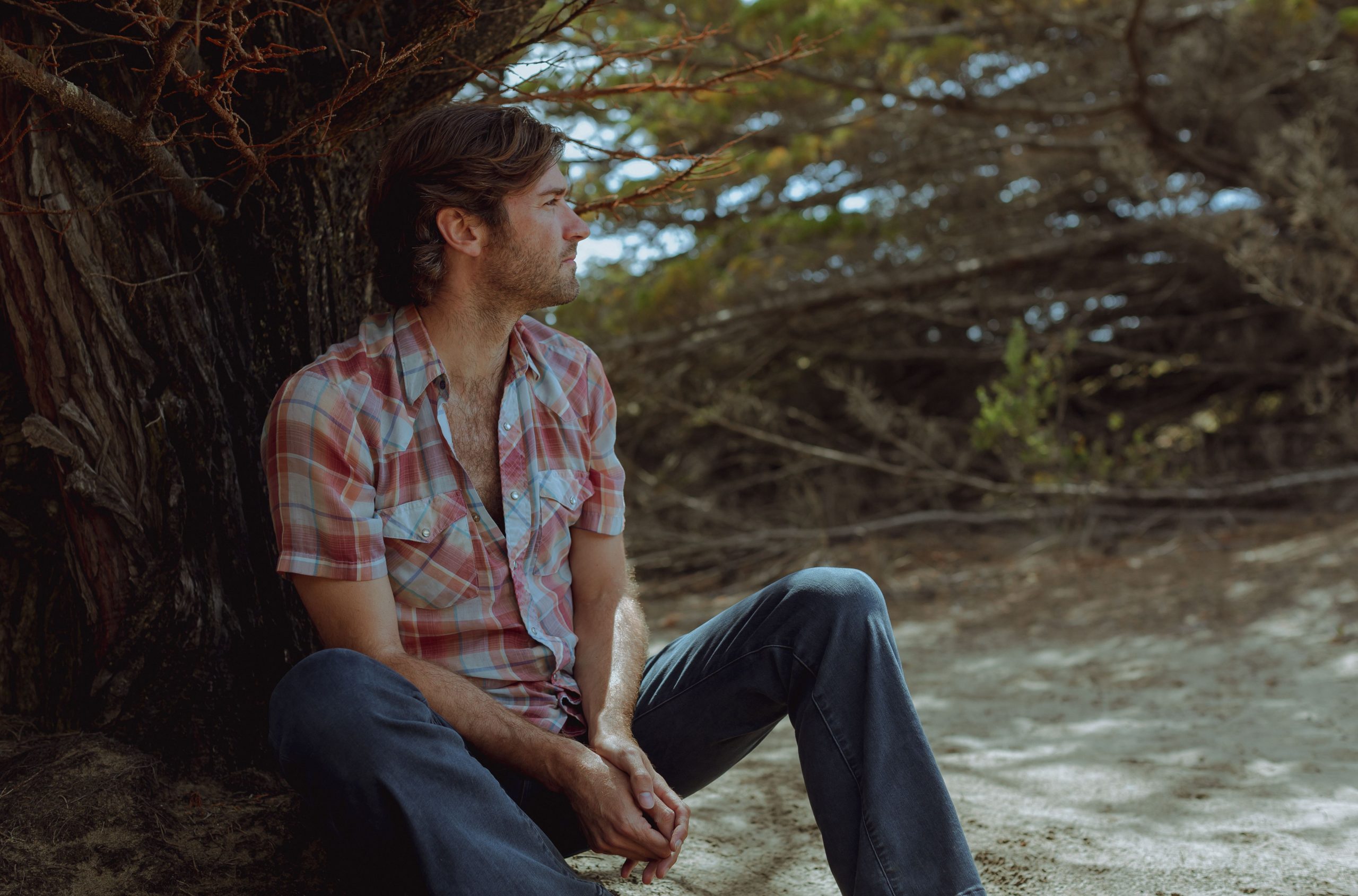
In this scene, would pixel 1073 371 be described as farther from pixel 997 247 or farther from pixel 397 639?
pixel 397 639

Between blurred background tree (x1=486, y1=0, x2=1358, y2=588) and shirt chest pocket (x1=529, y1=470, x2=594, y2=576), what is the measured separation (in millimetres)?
3562

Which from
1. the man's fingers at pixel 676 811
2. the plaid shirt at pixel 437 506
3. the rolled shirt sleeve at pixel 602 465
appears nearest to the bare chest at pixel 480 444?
the plaid shirt at pixel 437 506

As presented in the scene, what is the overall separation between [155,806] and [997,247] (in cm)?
616

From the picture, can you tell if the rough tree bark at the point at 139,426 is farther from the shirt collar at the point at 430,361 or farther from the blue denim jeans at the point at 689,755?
the blue denim jeans at the point at 689,755

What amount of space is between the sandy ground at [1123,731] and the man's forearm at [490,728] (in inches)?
18.5

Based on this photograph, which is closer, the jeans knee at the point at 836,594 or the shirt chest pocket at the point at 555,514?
the jeans knee at the point at 836,594

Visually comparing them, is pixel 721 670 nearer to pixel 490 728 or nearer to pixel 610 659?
pixel 610 659

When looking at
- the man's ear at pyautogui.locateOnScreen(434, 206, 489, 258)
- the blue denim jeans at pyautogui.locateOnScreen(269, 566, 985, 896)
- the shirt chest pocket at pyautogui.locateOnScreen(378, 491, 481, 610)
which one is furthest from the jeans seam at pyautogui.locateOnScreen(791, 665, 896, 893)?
the man's ear at pyautogui.locateOnScreen(434, 206, 489, 258)

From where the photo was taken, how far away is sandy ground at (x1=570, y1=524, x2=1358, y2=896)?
2258 millimetres

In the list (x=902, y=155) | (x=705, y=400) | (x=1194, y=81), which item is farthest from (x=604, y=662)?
(x=1194, y=81)

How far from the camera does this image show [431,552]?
6.45 feet

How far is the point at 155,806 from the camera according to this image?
6.39ft

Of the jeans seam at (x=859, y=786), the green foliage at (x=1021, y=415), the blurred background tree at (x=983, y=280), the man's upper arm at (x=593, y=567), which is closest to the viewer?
the jeans seam at (x=859, y=786)

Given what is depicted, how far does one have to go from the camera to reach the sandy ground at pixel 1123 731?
226 cm
